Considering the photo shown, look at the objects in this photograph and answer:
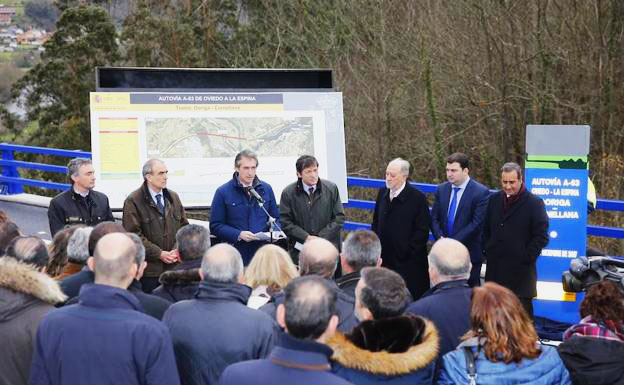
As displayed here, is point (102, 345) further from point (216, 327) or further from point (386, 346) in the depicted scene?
point (386, 346)

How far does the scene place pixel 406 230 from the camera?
26.0ft

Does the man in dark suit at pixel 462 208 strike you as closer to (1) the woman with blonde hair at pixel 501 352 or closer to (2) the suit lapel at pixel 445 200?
(2) the suit lapel at pixel 445 200

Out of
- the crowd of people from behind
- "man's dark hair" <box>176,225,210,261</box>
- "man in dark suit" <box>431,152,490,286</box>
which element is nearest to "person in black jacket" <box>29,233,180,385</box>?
the crowd of people from behind

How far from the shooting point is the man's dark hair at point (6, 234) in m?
5.94

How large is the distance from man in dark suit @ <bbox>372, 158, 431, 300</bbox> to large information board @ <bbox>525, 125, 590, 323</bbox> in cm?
140

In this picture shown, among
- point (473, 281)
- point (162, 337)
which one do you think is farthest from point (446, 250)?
point (473, 281)

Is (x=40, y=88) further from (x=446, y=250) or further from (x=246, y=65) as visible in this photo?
(x=446, y=250)

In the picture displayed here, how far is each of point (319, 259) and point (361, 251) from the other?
1.29 ft

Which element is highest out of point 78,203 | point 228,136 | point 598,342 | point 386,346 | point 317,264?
point 228,136

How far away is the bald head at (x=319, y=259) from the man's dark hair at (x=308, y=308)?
4.67ft

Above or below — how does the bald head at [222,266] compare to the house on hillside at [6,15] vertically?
below

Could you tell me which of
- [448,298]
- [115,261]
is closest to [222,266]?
[115,261]

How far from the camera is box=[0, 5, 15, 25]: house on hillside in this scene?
2950 cm

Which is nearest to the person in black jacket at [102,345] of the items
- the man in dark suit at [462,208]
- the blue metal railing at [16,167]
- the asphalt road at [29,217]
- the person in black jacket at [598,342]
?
the person in black jacket at [598,342]
